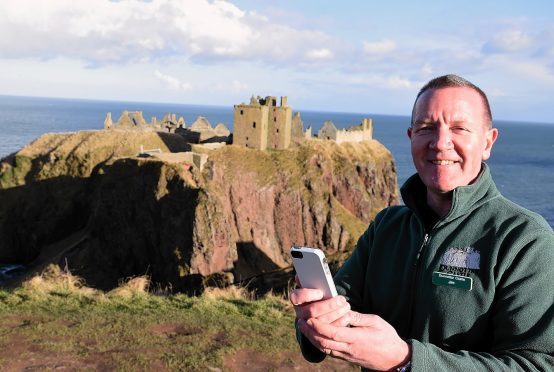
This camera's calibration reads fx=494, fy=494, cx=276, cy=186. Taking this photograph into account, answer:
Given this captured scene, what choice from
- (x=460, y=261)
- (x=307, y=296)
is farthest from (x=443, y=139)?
(x=307, y=296)

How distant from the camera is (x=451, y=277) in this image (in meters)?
3.14

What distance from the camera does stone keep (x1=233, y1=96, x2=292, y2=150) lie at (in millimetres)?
54562

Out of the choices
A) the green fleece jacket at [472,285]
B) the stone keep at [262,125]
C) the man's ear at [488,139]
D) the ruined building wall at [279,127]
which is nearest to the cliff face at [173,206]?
the ruined building wall at [279,127]

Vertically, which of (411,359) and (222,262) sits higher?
(411,359)

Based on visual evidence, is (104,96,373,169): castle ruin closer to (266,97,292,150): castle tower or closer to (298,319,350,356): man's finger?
(266,97,292,150): castle tower

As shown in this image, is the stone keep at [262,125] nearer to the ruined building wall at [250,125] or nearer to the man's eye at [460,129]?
the ruined building wall at [250,125]

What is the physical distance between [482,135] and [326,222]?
54241 mm

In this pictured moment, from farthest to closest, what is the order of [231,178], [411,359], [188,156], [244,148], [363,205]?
[363,205] → [244,148] → [231,178] → [188,156] → [411,359]

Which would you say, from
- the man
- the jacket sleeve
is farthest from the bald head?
the jacket sleeve

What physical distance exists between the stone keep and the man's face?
51.2m

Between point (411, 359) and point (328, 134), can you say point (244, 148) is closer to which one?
point (328, 134)

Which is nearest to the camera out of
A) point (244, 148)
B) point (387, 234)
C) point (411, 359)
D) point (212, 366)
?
point (411, 359)

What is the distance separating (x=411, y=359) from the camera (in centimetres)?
278

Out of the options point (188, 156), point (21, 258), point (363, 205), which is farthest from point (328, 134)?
point (21, 258)
